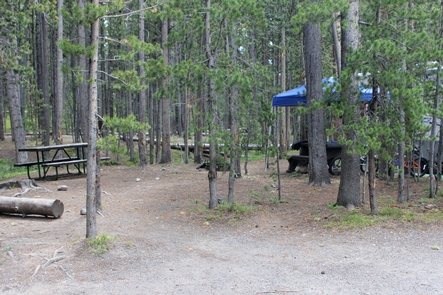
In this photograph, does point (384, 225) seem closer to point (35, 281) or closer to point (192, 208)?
point (192, 208)

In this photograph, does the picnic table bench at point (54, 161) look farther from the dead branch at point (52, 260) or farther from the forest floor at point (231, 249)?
the dead branch at point (52, 260)

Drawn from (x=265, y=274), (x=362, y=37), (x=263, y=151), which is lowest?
(x=265, y=274)

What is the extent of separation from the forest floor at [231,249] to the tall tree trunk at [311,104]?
1.24 meters

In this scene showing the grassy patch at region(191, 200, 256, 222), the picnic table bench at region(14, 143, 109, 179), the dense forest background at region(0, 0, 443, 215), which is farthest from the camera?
the picnic table bench at region(14, 143, 109, 179)

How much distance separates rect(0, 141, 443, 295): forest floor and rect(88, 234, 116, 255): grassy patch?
0.15ft

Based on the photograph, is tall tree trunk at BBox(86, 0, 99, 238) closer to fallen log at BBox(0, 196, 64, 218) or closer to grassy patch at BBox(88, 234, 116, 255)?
grassy patch at BBox(88, 234, 116, 255)

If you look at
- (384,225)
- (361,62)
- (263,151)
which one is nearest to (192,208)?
(263,151)

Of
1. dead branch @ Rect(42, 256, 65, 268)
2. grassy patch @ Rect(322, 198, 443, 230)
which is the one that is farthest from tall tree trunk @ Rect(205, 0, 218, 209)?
dead branch @ Rect(42, 256, 65, 268)

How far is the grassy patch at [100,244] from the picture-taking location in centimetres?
576

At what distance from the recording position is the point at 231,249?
626cm

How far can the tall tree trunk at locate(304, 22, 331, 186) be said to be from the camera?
11.0 m

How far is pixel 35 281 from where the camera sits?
4.87m

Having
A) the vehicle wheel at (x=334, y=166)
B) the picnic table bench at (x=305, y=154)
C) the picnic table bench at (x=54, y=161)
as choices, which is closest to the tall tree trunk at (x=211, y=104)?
the picnic table bench at (x=54, y=161)

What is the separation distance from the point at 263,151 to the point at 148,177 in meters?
6.00
